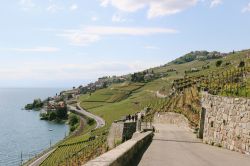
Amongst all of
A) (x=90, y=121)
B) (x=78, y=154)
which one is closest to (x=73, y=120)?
(x=90, y=121)

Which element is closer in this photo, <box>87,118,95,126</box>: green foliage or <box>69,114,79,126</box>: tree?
<box>87,118,95,126</box>: green foliage

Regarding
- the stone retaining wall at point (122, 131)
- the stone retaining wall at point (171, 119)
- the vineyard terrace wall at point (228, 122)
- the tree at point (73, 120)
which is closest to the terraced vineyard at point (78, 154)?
the stone retaining wall at point (171, 119)

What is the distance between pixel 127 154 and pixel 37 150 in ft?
347

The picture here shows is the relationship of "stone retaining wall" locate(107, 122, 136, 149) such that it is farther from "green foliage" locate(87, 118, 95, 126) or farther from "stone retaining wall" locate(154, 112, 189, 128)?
"green foliage" locate(87, 118, 95, 126)

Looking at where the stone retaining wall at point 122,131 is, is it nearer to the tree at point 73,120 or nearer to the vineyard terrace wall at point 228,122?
the vineyard terrace wall at point 228,122

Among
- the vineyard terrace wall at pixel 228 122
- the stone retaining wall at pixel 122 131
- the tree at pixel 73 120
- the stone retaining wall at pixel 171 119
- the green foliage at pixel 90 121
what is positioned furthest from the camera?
the tree at pixel 73 120

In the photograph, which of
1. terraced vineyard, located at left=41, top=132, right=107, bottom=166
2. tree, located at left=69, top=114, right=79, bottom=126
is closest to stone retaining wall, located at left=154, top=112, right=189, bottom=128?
terraced vineyard, located at left=41, top=132, right=107, bottom=166

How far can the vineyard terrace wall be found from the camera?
20.0m

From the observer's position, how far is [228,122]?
2228 centimetres

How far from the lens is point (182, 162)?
1638 cm

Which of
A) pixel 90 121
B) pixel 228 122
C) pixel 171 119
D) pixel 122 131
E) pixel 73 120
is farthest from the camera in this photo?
pixel 73 120

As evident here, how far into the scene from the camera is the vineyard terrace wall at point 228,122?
2000 centimetres

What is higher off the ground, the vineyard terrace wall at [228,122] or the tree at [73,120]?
the vineyard terrace wall at [228,122]

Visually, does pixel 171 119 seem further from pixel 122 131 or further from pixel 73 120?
pixel 73 120
